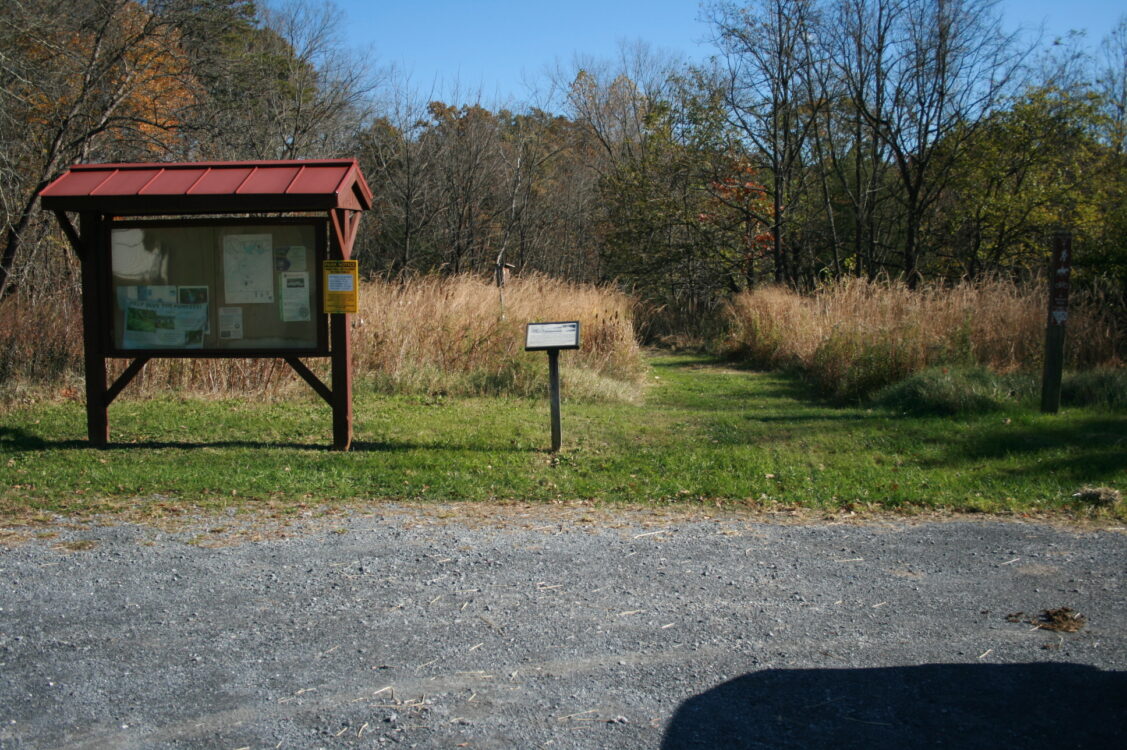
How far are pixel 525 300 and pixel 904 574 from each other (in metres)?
11.3

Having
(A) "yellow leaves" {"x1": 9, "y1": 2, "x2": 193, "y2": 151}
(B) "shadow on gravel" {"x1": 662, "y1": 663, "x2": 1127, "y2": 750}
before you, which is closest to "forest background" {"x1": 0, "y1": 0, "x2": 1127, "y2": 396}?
(A) "yellow leaves" {"x1": 9, "y1": 2, "x2": 193, "y2": 151}

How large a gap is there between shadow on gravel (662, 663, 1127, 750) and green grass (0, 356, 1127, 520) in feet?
9.74

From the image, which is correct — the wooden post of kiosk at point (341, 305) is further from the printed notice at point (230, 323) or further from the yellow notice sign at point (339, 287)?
the printed notice at point (230, 323)

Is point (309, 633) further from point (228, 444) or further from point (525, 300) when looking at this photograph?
point (525, 300)

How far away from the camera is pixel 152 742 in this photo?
3.18 meters

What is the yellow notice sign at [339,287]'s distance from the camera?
26.5 feet

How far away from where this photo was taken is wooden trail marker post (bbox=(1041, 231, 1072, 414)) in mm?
9914

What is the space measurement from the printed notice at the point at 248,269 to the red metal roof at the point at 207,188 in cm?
42

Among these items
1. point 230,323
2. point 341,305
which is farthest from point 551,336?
point 230,323

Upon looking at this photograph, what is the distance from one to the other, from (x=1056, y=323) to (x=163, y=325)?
375 inches

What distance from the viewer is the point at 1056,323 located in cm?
995

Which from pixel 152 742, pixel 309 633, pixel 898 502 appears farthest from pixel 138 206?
pixel 898 502

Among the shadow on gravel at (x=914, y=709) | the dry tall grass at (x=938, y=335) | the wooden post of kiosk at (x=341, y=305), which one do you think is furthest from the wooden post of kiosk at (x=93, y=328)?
the dry tall grass at (x=938, y=335)

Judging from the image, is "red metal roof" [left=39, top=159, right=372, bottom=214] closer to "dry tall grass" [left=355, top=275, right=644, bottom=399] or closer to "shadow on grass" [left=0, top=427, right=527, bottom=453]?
"shadow on grass" [left=0, top=427, right=527, bottom=453]
